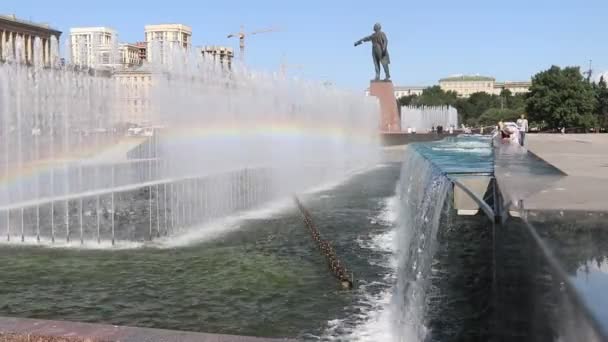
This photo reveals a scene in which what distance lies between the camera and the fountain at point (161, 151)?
1178 centimetres

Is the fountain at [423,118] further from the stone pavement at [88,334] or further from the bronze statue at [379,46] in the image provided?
the stone pavement at [88,334]

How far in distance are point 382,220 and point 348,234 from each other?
5.37ft

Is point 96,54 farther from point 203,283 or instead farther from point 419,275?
point 419,275

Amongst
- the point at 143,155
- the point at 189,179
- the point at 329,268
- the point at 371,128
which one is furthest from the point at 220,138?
the point at 371,128

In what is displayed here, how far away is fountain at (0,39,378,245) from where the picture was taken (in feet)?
38.7

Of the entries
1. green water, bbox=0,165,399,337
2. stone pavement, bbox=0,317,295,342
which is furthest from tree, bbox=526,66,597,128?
stone pavement, bbox=0,317,295,342

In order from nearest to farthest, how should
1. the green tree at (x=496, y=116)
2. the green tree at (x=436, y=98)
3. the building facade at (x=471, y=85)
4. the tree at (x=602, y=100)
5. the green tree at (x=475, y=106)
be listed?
the tree at (x=602, y=100)
the green tree at (x=496, y=116)
the green tree at (x=436, y=98)
the green tree at (x=475, y=106)
the building facade at (x=471, y=85)

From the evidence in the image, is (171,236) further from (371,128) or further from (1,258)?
(371,128)

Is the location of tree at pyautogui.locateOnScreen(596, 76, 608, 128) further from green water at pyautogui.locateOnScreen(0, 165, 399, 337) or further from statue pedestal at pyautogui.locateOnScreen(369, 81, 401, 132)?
green water at pyautogui.locateOnScreen(0, 165, 399, 337)

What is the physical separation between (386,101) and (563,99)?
43.0 meters

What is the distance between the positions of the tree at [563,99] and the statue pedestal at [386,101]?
4105cm

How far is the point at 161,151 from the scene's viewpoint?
18359 millimetres

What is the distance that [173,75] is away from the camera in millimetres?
12844

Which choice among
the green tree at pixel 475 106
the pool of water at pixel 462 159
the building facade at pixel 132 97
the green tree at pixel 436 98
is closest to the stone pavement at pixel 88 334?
the pool of water at pixel 462 159
